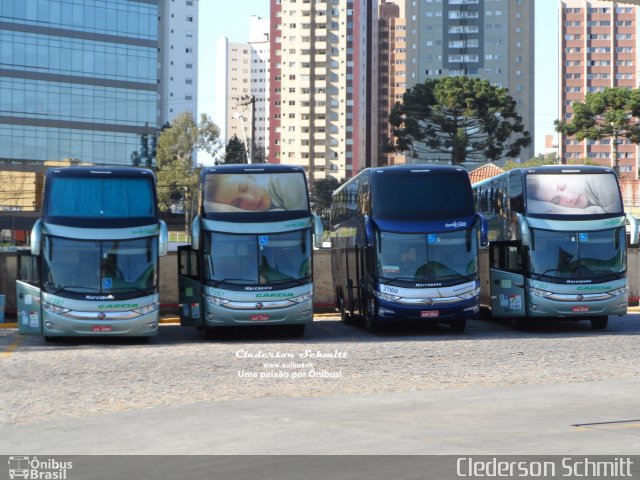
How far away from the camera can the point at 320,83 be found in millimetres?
167500

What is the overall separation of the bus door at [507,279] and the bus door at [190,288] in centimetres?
843

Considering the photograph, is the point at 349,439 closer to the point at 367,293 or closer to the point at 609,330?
the point at 367,293

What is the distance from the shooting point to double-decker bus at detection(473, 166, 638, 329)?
29594 millimetres

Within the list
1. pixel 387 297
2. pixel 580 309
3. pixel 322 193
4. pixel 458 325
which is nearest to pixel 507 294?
pixel 458 325

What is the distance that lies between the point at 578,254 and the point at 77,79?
70313 mm

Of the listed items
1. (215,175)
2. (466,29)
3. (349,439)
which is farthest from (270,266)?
(466,29)

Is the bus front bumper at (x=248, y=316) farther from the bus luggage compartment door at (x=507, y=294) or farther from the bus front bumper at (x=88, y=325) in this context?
the bus luggage compartment door at (x=507, y=294)

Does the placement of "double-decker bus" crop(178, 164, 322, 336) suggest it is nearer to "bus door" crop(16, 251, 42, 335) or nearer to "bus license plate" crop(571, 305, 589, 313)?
"bus door" crop(16, 251, 42, 335)

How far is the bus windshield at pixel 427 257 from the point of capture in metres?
28.7

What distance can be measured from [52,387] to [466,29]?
7235 inches

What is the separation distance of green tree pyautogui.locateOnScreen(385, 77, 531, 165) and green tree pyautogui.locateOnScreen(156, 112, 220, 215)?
61.9 ft

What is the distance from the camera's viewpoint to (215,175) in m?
28.5

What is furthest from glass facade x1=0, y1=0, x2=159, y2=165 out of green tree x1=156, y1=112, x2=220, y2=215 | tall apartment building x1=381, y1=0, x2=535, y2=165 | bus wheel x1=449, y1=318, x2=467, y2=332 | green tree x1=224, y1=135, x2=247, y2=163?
tall apartment building x1=381, y1=0, x2=535, y2=165

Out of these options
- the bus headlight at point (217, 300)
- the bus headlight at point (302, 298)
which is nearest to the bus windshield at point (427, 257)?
the bus headlight at point (302, 298)
